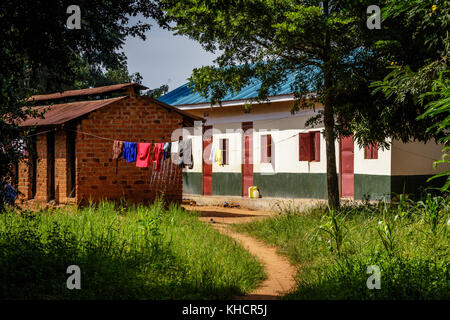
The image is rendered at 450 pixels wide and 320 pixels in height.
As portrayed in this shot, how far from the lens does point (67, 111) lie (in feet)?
51.9

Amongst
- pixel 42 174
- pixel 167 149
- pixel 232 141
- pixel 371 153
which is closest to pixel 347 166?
pixel 371 153

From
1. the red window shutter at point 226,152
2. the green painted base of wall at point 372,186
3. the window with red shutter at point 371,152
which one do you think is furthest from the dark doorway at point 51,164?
the window with red shutter at point 371,152

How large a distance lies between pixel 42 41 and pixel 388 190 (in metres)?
10.5

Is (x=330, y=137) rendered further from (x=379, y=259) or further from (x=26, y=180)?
(x=26, y=180)

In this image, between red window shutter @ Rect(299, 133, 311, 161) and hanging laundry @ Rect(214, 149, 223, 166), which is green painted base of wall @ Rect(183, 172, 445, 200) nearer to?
red window shutter @ Rect(299, 133, 311, 161)

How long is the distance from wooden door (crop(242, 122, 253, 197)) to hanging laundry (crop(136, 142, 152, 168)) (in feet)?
18.1

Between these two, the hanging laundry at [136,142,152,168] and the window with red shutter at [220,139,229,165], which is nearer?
the hanging laundry at [136,142,152,168]

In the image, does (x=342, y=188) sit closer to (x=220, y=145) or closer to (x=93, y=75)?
(x=220, y=145)

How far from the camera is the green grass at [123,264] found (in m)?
6.11

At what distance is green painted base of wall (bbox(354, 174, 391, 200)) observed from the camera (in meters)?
14.6

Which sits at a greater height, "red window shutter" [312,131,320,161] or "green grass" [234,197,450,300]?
"red window shutter" [312,131,320,161]

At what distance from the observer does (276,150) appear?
60.4 feet

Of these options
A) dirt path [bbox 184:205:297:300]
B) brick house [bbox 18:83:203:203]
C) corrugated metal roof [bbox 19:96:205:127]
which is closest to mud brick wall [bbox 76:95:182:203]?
brick house [bbox 18:83:203:203]
